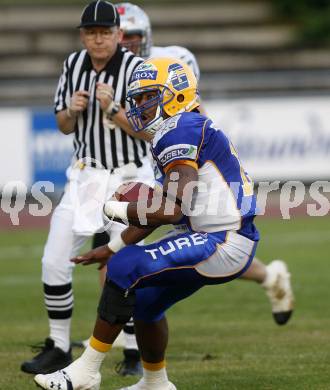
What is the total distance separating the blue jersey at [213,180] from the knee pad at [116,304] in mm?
445

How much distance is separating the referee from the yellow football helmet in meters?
0.97

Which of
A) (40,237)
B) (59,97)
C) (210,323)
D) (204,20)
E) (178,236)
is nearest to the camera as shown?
(178,236)

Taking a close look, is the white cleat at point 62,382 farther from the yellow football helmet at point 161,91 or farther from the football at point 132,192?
the yellow football helmet at point 161,91

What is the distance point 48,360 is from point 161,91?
1.76 m

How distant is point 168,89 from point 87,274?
17.7 ft

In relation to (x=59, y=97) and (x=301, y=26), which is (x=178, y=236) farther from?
(x=301, y=26)

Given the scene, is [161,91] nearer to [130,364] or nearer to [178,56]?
[130,364]

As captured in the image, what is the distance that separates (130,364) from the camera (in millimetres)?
5422

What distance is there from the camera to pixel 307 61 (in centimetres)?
1866

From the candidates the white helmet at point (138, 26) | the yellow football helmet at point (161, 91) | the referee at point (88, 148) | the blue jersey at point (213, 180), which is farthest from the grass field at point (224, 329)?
the white helmet at point (138, 26)

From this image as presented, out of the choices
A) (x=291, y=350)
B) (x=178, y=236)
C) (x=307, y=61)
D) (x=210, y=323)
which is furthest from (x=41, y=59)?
(x=178, y=236)

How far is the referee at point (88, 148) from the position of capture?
546cm

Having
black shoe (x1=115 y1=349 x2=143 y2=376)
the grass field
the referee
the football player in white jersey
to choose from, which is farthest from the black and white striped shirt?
the grass field

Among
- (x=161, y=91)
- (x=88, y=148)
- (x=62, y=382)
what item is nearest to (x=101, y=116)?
(x=88, y=148)
